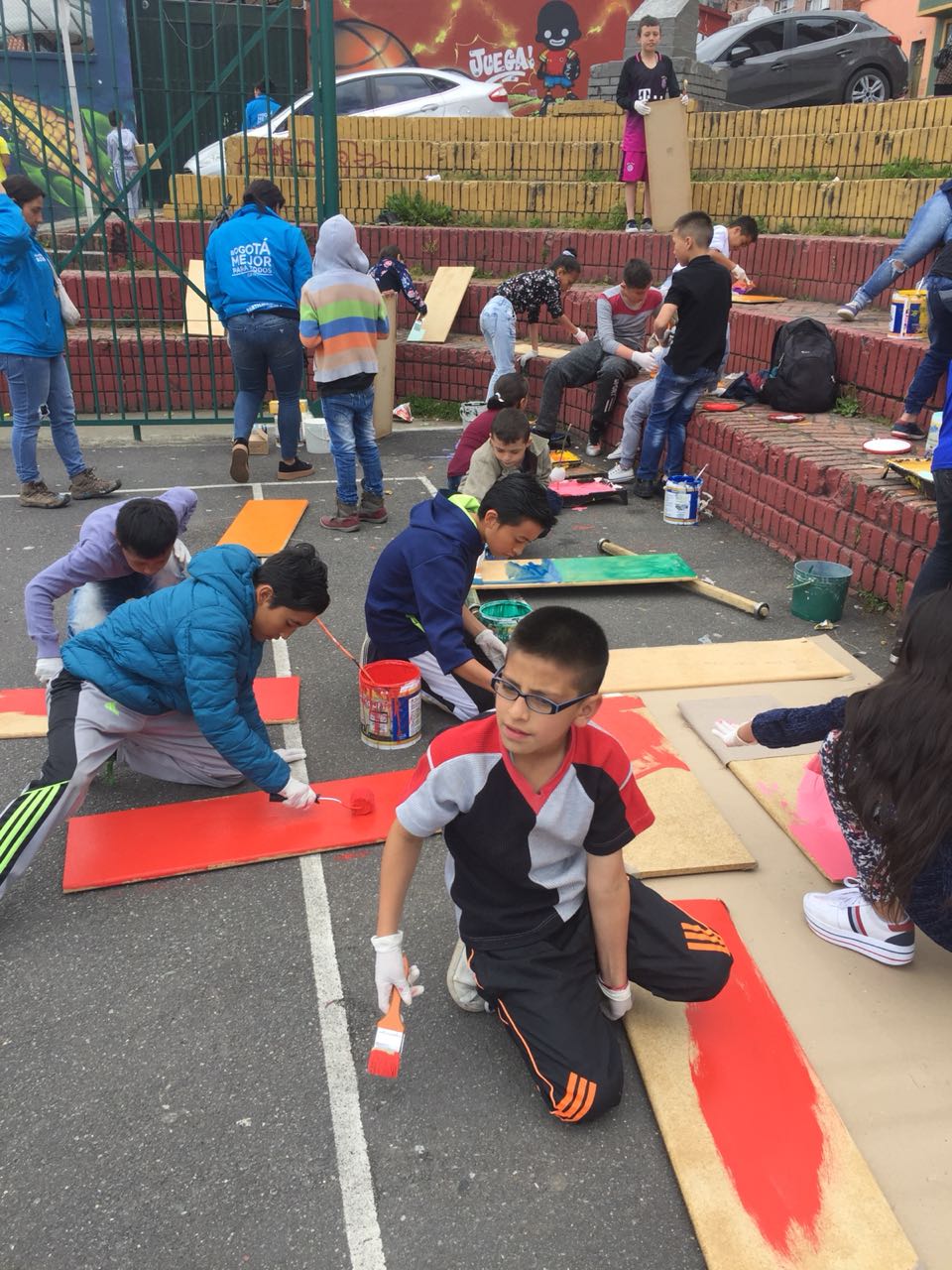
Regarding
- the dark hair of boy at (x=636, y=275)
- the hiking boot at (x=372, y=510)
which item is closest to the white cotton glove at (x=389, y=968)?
the hiking boot at (x=372, y=510)

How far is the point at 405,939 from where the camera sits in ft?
9.08

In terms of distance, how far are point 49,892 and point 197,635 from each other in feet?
2.90

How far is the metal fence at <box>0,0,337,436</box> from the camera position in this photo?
7328mm

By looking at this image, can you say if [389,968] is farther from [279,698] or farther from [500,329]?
Answer: [500,329]

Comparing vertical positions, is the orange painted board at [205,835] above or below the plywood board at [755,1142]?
above

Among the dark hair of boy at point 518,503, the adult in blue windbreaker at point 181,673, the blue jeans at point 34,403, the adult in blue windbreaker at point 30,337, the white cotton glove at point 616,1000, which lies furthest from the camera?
the blue jeans at point 34,403

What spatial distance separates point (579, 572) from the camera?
534 cm

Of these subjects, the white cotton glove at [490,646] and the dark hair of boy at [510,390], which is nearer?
the white cotton glove at [490,646]

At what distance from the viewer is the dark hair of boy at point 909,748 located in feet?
7.24

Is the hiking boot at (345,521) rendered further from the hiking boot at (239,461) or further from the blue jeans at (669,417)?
the blue jeans at (669,417)

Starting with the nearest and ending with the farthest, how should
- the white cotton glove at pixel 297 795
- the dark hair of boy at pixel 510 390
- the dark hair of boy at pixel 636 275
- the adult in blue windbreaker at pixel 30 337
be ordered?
the white cotton glove at pixel 297 795
the dark hair of boy at pixel 510 390
the adult in blue windbreaker at pixel 30 337
the dark hair of boy at pixel 636 275

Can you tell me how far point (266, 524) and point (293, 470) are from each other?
47.8 inches

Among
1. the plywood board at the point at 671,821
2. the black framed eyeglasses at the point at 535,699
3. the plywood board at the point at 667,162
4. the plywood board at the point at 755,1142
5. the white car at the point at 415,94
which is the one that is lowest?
the plywood board at the point at 755,1142

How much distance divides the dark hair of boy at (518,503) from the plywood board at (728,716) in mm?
1037
